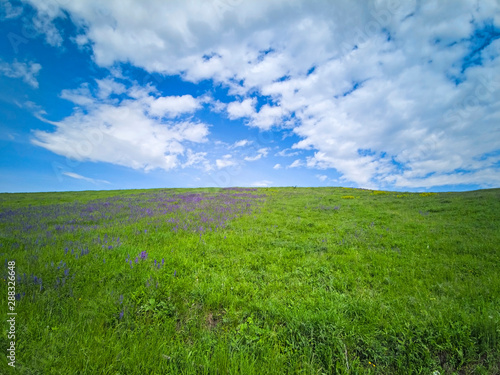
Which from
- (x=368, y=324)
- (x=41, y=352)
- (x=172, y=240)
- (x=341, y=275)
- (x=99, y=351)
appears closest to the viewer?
(x=41, y=352)

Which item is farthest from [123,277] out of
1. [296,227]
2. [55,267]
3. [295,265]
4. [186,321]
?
[296,227]

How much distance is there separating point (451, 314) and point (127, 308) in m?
5.98

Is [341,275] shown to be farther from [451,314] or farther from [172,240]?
[172,240]

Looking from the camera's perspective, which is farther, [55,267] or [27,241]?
[27,241]

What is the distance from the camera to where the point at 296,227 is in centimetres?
1127

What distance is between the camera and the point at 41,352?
258cm

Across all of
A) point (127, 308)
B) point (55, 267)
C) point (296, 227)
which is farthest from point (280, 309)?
point (296, 227)

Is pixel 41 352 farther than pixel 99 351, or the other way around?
pixel 99 351

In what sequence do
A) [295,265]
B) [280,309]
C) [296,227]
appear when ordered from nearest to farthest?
[280,309] → [295,265] → [296,227]

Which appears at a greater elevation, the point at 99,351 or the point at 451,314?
the point at 99,351

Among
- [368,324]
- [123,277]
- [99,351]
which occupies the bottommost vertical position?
[368,324]

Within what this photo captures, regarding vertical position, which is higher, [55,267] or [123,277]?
[55,267]

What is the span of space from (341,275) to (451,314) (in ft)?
7.53

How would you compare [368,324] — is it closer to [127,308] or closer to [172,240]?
[127,308]
